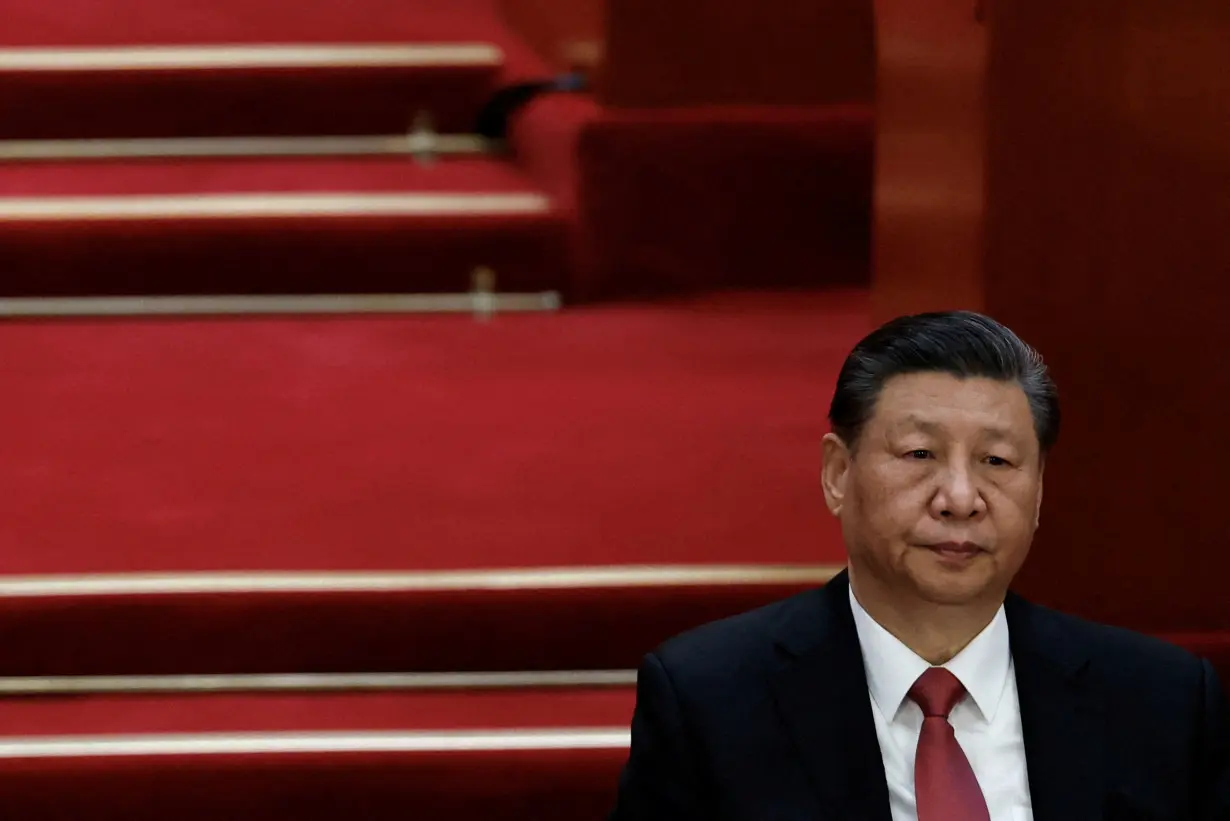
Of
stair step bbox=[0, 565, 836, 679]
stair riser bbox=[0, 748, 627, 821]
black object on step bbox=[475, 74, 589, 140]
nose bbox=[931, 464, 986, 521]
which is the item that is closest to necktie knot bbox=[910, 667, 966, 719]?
nose bbox=[931, 464, 986, 521]

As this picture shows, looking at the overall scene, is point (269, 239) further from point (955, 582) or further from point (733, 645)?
point (955, 582)

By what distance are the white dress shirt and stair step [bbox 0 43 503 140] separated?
98.5 inches

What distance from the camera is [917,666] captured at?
4.23 ft

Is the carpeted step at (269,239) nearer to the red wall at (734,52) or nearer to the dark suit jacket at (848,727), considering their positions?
the red wall at (734,52)

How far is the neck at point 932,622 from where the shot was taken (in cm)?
128

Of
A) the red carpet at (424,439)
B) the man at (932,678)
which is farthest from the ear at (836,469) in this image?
the red carpet at (424,439)

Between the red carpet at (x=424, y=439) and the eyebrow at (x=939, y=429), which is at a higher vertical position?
the eyebrow at (x=939, y=429)

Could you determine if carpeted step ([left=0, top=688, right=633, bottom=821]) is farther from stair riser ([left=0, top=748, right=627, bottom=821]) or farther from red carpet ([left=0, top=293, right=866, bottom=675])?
red carpet ([left=0, top=293, right=866, bottom=675])

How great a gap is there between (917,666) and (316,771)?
77cm

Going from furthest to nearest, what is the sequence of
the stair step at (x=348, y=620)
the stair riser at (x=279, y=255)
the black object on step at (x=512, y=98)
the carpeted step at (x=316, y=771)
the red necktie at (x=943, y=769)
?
the black object on step at (x=512, y=98) < the stair riser at (x=279, y=255) < the stair step at (x=348, y=620) < the carpeted step at (x=316, y=771) < the red necktie at (x=943, y=769)

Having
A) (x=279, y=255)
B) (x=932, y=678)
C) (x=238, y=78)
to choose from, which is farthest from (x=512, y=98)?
(x=932, y=678)

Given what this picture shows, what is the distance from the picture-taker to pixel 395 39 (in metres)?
3.78

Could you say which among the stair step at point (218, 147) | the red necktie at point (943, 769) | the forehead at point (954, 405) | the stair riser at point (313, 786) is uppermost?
the forehead at point (954, 405)

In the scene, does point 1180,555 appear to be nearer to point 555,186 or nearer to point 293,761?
point 293,761
